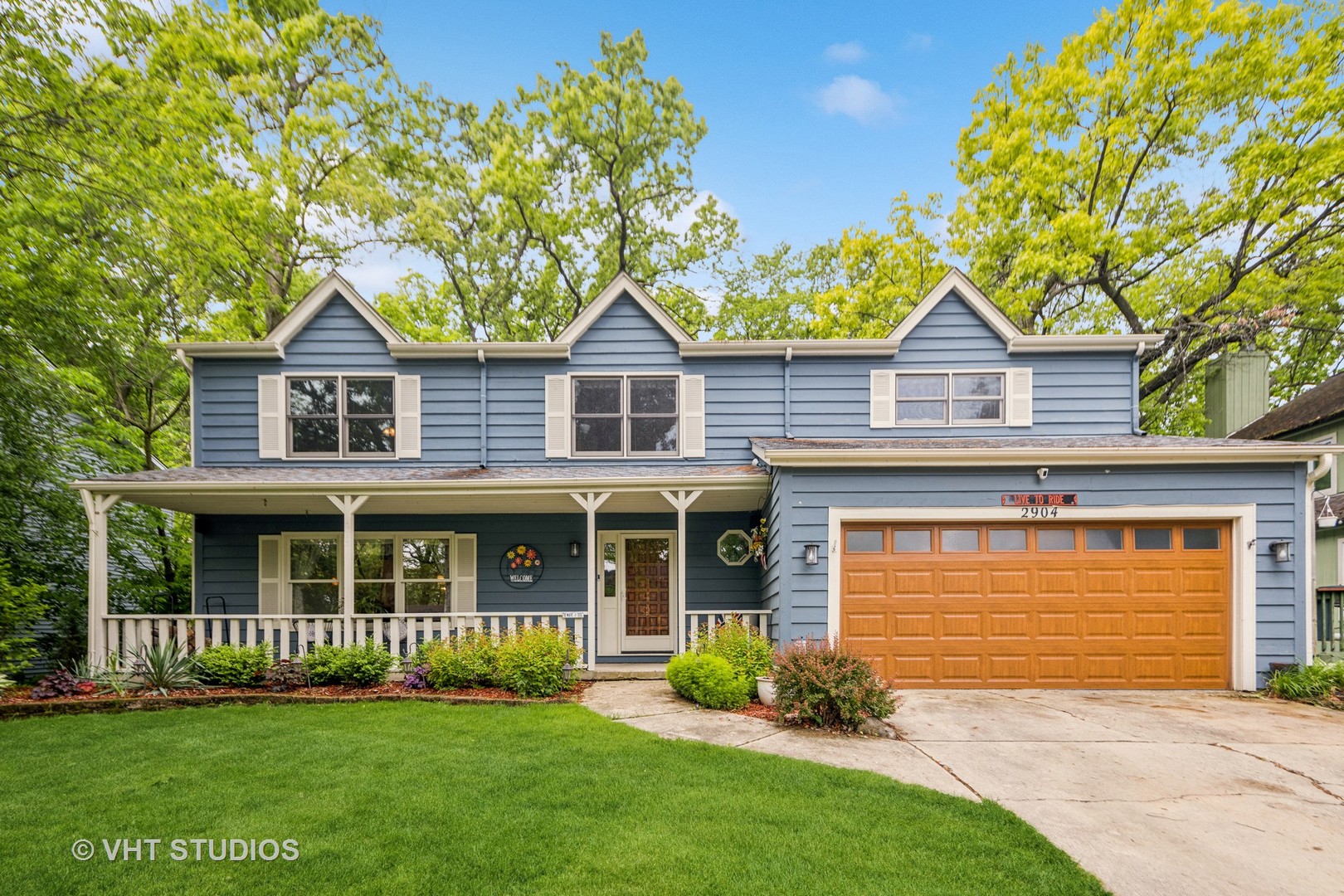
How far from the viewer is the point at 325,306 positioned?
35.0 ft

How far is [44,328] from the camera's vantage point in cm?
949

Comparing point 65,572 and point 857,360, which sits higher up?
point 857,360

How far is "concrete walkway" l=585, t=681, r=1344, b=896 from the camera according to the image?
11.5ft

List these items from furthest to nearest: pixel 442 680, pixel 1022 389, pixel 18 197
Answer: pixel 1022 389 < pixel 18 197 < pixel 442 680

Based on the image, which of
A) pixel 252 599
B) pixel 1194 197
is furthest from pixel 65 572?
pixel 1194 197

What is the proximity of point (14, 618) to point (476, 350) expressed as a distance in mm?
7093

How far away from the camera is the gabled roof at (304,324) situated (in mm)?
10461

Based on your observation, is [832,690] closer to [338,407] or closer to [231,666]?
[231,666]

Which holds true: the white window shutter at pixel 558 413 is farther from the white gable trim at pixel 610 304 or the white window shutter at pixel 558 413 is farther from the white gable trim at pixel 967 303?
the white gable trim at pixel 967 303

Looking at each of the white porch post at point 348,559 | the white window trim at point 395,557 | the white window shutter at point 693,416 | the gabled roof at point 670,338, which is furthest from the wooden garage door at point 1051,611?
the white porch post at point 348,559

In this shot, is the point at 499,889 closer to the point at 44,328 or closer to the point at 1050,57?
the point at 44,328

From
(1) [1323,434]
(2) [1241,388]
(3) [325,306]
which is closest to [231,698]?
(3) [325,306]

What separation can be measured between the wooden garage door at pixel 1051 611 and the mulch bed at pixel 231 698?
424cm

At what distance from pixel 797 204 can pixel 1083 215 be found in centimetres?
768
